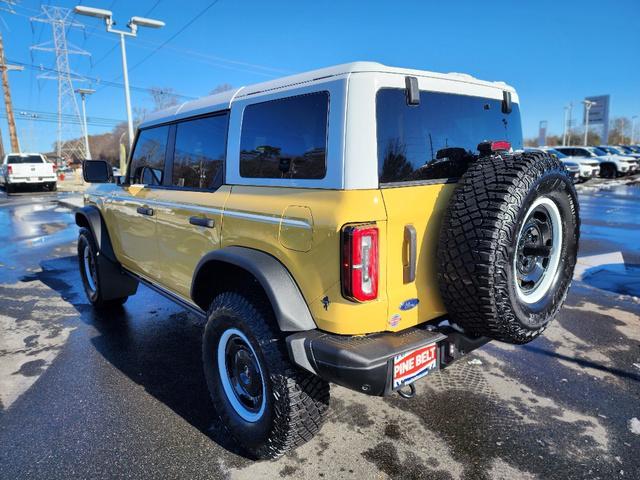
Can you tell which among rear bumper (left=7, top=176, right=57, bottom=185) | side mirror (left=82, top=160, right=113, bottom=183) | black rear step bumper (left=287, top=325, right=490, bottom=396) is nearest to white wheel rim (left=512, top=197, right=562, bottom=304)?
black rear step bumper (left=287, top=325, right=490, bottom=396)

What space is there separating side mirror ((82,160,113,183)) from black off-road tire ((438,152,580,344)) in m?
3.54

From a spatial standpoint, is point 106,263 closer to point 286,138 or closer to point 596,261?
point 286,138

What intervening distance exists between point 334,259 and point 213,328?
108cm

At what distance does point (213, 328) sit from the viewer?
2.74 m

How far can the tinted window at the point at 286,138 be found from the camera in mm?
2256

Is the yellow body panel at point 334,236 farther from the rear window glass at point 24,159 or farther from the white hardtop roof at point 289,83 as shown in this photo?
the rear window glass at point 24,159

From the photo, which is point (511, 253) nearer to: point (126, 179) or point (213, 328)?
point (213, 328)

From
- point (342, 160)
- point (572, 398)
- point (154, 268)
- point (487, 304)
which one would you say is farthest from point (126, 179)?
point (572, 398)

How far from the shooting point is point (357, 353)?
6.68 feet

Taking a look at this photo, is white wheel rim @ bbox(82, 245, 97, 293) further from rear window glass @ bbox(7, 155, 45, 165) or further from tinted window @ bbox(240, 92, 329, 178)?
rear window glass @ bbox(7, 155, 45, 165)

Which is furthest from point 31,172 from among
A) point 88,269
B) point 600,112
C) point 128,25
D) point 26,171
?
point 600,112

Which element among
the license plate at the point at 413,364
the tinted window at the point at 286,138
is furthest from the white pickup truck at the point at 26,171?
the license plate at the point at 413,364

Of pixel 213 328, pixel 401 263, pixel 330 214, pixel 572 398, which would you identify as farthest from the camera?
pixel 572 398

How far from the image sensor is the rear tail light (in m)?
2.01
